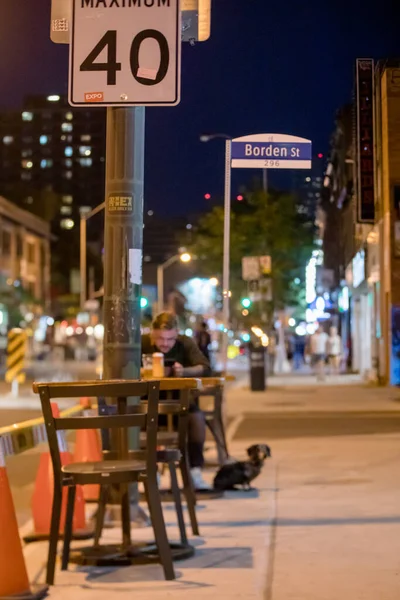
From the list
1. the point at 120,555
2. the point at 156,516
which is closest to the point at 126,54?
the point at 156,516

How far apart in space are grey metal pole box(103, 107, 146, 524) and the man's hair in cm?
236

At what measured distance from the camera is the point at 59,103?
19703 millimetres

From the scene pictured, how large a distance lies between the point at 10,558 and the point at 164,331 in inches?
195

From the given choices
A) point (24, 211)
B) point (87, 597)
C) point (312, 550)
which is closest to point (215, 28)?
point (312, 550)

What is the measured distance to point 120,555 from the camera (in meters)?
7.18

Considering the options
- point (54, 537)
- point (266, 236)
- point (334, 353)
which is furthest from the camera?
point (334, 353)

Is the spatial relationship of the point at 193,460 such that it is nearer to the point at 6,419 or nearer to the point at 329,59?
the point at 329,59

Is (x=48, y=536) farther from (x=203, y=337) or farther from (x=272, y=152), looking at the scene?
(x=203, y=337)

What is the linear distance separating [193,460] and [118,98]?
4298 millimetres

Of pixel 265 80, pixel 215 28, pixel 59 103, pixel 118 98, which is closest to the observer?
pixel 118 98

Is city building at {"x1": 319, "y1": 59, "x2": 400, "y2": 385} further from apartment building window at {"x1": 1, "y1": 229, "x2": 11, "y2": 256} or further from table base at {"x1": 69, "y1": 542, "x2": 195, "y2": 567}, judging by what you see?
apartment building window at {"x1": 1, "y1": 229, "x2": 11, "y2": 256}

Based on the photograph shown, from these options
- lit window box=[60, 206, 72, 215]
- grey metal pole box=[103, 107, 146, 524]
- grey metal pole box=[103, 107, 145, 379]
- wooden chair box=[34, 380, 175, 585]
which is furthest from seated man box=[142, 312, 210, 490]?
lit window box=[60, 206, 72, 215]

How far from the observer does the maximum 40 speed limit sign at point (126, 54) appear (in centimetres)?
717

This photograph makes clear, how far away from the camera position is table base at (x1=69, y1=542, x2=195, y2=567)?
23.4 ft
